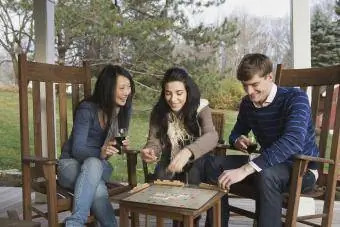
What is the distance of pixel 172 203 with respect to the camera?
1.70 metres

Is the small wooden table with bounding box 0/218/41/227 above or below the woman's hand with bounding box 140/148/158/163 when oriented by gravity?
below

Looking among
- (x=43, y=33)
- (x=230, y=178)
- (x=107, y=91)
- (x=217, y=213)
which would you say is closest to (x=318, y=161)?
(x=230, y=178)

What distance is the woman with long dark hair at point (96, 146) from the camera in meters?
2.17

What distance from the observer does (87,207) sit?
2.13 m

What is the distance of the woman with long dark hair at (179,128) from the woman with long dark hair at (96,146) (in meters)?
0.22

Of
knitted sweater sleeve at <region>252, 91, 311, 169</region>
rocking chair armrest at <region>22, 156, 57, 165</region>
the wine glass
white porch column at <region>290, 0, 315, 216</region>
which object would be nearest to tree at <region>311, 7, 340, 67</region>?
white porch column at <region>290, 0, 315, 216</region>

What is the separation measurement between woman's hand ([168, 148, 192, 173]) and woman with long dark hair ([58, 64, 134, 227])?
0.89ft

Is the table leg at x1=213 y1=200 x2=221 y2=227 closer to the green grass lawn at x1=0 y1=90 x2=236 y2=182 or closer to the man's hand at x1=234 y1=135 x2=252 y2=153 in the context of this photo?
the man's hand at x1=234 y1=135 x2=252 y2=153

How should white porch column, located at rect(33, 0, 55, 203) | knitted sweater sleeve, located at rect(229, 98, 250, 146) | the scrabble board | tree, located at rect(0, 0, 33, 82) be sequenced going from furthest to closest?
tree, located at rect(0, 0, 33, 82) → white porch column, located at rect(33, 0, 55, 203) → knitted sweater sleeve, located at rect(229, 98, 250, 146) → the scrabble board

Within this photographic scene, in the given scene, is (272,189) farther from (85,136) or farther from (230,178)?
(85,136)

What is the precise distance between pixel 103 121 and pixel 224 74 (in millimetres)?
3042

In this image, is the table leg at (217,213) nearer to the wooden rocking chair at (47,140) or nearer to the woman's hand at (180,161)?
the woman's hand at (180,161)

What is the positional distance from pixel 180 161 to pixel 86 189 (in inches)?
18.2

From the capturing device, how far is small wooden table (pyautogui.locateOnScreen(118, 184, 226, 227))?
1.64 m
